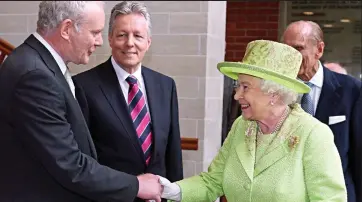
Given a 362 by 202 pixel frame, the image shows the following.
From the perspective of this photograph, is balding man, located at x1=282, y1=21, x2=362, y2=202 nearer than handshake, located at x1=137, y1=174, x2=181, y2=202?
No

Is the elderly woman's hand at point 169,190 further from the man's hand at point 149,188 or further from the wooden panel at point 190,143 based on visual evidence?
the wooden panel at point 190,143

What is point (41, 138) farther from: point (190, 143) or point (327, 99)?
point (190, 143)

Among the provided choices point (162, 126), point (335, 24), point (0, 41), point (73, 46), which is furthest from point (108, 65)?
point (335, 24)

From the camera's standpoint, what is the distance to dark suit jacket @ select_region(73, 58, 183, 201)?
2428 millimetres

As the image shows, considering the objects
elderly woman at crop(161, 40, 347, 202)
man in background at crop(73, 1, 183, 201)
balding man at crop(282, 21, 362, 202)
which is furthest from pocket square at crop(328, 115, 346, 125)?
man in background at crop(73, 1, 183, 201)

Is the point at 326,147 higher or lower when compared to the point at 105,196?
higher

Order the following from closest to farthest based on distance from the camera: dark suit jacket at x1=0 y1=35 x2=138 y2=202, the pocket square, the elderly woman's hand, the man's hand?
dark suit jacket at x1=0 y1=35 x2=138 y2=202, the man's hand, the elderly woman's hand, the pocket square

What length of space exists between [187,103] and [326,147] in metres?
1.90

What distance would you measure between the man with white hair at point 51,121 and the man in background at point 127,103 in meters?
0.38

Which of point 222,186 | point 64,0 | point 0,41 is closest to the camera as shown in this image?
point 64,0

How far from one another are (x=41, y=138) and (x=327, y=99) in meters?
1.60

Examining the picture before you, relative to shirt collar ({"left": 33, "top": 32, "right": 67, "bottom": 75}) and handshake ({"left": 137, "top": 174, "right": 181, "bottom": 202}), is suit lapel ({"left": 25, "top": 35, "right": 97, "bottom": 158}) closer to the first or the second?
shirt collar ({"left": 33, "top": 32, "right": 67, "bottom": 75})

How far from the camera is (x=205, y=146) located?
3877mm

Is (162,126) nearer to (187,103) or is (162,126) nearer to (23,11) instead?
(187,103)
